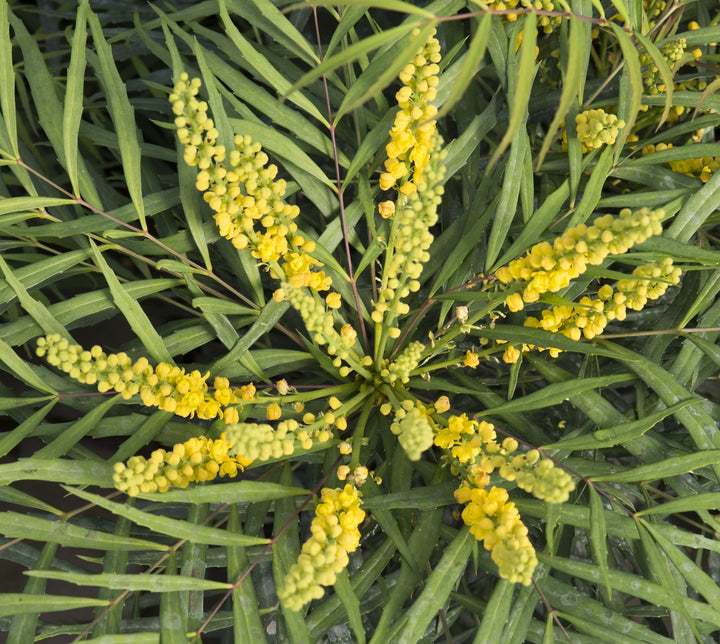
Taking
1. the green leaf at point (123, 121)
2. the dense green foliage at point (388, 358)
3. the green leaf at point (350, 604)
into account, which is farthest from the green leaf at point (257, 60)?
the green leaf at point (350, 604)

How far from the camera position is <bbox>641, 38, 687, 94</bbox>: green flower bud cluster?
0.58 metres

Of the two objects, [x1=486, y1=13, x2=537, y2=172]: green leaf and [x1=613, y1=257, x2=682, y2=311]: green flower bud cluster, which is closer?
[x1=486, y1=13, x2=537, y2=172]: green leaf

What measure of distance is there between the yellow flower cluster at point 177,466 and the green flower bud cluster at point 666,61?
533mm

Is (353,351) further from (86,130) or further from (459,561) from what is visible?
(86,130)

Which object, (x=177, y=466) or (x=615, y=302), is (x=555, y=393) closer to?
(x=615, y=302)

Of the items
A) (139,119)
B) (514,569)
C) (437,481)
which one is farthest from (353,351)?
(139,119)

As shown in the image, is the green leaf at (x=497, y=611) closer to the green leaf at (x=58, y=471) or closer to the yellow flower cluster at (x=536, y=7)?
the green leaf at (x=58, y=471)

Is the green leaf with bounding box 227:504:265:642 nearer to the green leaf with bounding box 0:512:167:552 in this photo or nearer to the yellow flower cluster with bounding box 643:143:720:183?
the green leaf with bounding box 0:512:167:552

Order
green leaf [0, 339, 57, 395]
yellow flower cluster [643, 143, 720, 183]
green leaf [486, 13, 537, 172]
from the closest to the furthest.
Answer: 1. green leaf [486, 13, 537, 172]
2. green leaf [0, 339, 57, 395]
3. yellow flower cluster [643, 143, 720, 183]

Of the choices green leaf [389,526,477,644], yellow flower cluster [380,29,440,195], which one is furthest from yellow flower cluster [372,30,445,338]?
green leaf [389,526,477,644]

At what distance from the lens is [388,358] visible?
25.6 inches

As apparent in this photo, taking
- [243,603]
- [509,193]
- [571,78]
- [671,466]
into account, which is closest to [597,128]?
[509,193]

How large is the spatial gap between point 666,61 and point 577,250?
0.30 meters

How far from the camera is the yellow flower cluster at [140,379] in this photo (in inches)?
18.2
